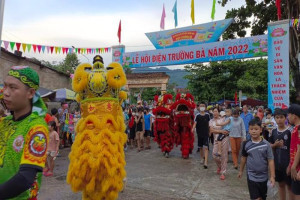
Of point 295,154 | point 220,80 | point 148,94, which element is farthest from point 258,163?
point 148,94

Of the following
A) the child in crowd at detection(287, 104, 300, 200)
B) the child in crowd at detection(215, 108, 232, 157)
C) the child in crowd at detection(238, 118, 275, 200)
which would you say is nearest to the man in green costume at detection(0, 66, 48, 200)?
the child in crowd at detection(238, 118, 275, 200)

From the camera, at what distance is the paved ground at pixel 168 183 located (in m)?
4.39

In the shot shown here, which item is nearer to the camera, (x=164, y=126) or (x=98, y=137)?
(x=98, y=137)

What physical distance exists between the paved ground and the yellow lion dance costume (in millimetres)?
1349

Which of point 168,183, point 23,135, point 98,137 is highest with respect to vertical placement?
point 23,135

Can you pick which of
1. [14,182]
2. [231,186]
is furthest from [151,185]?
[14,182]

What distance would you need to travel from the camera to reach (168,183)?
507 centimetres

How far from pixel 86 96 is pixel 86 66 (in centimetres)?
46

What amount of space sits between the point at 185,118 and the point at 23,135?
6.02 metres

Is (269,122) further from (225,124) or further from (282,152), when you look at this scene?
(282,152)

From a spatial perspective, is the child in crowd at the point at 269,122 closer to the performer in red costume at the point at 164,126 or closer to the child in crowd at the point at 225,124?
the child in crowd at the point at 225,124

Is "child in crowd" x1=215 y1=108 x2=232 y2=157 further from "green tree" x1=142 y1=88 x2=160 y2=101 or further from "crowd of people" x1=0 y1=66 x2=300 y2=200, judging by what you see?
"green tree" x1=142 y1=88 x2=160 y2=101

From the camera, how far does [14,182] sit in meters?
1.37

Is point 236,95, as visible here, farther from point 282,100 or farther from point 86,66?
point 86,66
